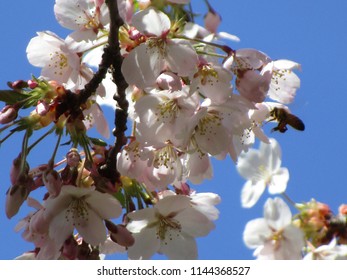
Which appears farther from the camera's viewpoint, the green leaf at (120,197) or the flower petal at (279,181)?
the green leaf at (120,197)

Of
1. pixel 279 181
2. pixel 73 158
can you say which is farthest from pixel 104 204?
pixel 279 181

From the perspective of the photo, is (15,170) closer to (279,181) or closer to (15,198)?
(15,198)

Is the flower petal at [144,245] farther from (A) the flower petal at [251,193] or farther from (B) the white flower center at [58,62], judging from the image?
(B) the white flower center at [58,62]

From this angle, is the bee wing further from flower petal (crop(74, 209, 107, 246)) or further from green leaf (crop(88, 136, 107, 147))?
flower petal (crop(74, 209, 107, 246))

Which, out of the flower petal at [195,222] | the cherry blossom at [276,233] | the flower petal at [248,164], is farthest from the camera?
the flower petal at [248,164]

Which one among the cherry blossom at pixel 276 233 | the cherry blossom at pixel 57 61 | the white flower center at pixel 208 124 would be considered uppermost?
the cherry blossom at pixel 57 61

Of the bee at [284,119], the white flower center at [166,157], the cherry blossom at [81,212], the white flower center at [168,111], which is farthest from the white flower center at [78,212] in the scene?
the bee at [284,119]

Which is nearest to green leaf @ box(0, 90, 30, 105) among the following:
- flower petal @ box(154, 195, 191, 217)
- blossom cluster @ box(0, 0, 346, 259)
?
blossom cluster @ box(0, 0, 346, 259)

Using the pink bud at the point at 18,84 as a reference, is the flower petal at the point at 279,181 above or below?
below
